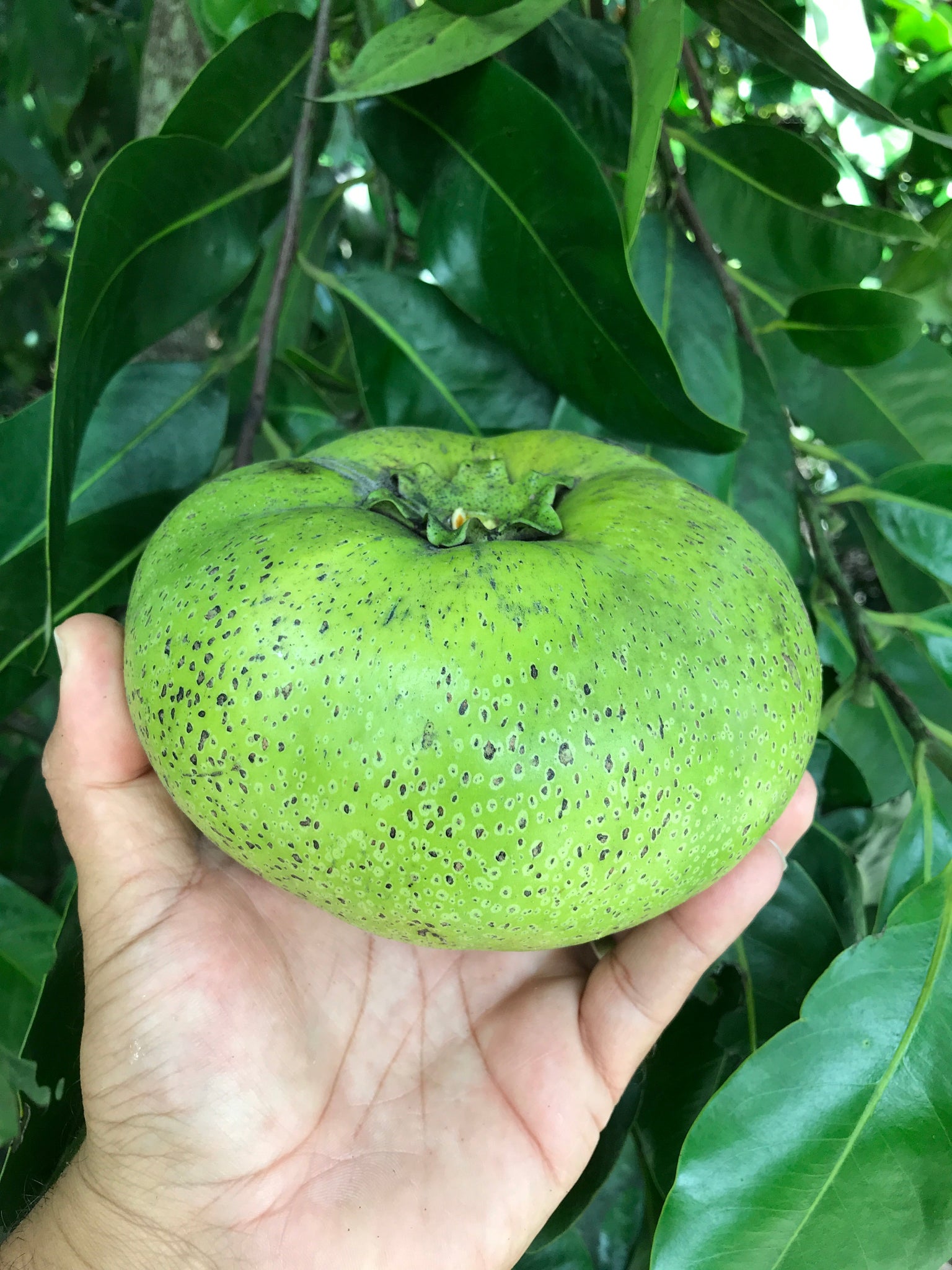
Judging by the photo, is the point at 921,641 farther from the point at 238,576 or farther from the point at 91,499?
the point at 91,499

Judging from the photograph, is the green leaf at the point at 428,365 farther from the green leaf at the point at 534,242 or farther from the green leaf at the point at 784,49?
the green leaf at the point at 784,49

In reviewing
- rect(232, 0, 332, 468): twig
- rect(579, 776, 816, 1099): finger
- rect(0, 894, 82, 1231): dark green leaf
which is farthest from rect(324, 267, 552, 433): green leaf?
rect(0, 894, 82, 1231): dark green leaf

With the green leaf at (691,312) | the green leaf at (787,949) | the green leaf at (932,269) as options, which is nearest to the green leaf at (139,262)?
the green leaf at (691,312)

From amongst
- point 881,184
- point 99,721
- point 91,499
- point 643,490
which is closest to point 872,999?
point 643,490

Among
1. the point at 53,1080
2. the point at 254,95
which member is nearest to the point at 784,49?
the point at 254,95

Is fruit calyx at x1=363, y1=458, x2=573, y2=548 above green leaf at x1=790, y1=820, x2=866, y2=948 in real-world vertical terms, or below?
above

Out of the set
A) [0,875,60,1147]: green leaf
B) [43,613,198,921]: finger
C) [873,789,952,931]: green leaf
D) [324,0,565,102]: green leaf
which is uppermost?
[324,0,565,102]: green leaf

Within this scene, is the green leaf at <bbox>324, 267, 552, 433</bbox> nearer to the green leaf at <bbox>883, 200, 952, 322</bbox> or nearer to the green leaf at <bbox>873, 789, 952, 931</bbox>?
the green leaf at <bbox>883, 200, 952, 322</bbox>
